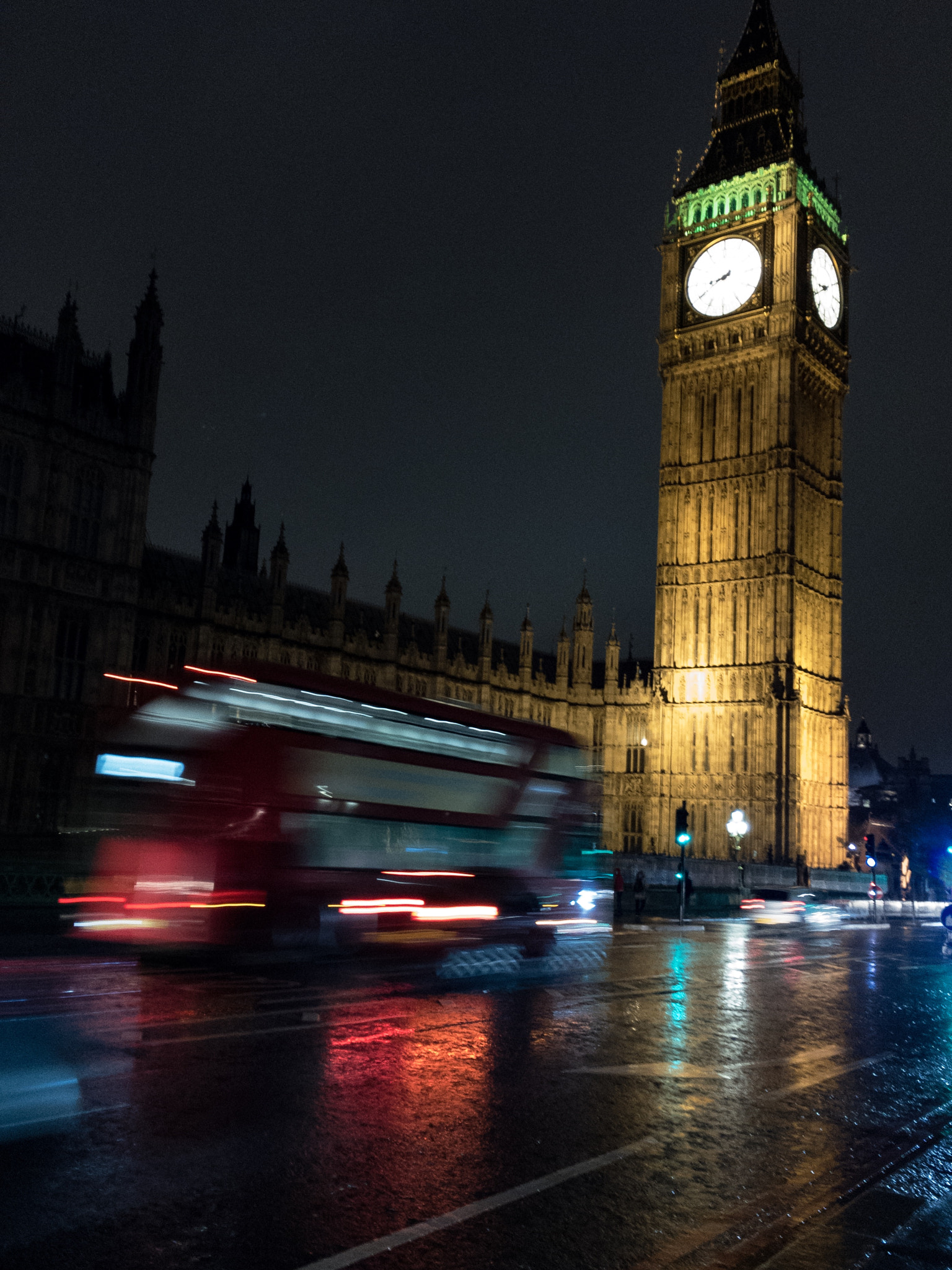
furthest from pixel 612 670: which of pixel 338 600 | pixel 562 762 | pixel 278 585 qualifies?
pixel 562 762

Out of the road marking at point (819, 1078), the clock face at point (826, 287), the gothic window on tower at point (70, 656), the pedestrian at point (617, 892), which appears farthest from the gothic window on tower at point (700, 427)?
the road marking at point (819, 1078)

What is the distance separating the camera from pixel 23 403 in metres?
35.2

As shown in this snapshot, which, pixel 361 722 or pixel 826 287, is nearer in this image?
pixel 361 722

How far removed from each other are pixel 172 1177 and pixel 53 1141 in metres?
0.88

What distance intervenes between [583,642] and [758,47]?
130 ft

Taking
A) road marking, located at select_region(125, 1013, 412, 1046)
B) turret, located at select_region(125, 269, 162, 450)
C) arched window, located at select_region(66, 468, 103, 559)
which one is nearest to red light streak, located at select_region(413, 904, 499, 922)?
road marking, located at select_region(125, 1013, 412, 1046)

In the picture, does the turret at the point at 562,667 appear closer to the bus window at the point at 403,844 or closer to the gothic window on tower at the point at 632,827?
the gothic window on tower at the point at 632,827

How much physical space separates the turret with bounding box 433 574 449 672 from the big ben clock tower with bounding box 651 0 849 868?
12.6 m

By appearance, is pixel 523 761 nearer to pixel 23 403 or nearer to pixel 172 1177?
pixel 172 1177

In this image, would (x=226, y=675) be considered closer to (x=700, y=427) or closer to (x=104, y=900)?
(x=104, y=900)

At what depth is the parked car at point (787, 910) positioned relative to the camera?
33812 mm

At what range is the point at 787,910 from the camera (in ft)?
112

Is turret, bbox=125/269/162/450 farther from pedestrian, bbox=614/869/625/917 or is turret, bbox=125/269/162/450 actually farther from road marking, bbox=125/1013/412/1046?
road marking, bbox=125/1013/412/1046

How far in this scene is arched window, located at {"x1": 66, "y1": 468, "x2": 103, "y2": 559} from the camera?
1435 inches
